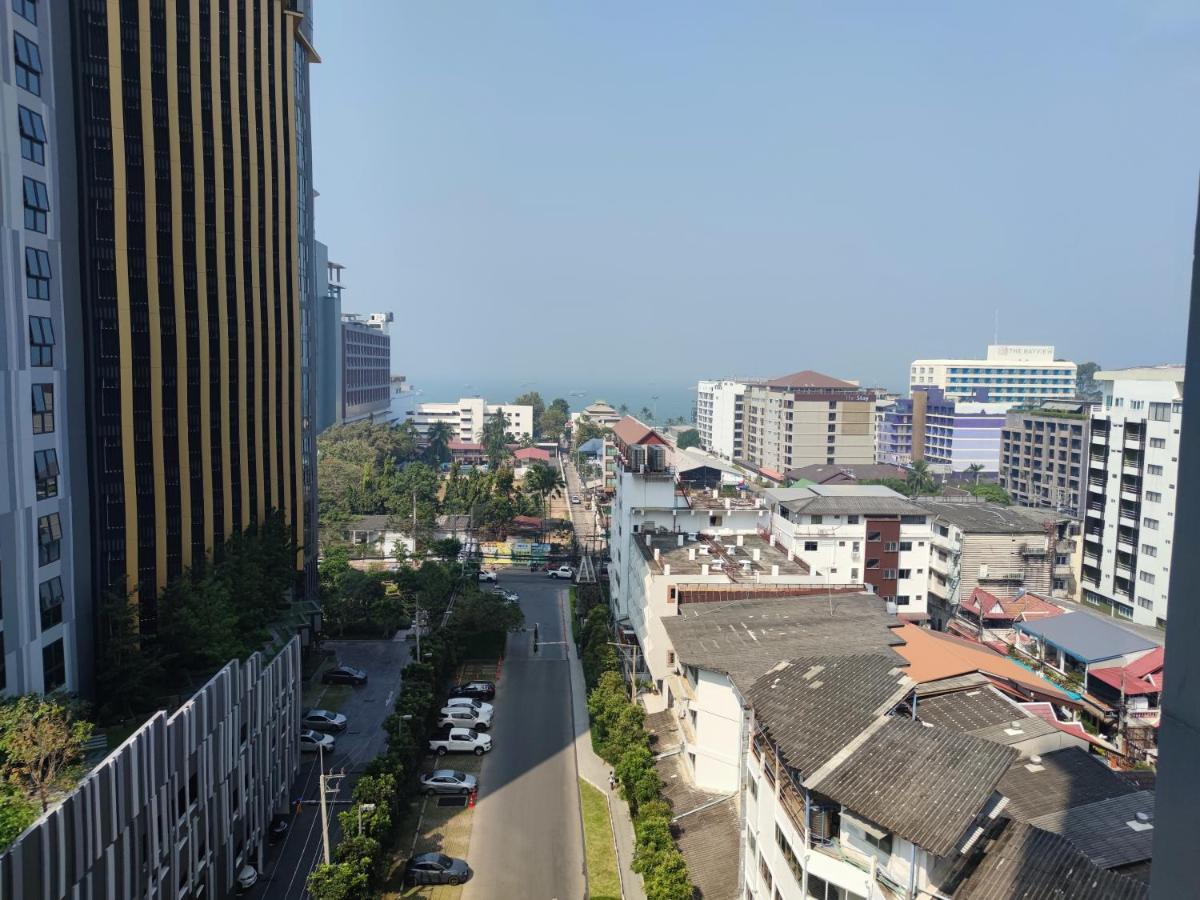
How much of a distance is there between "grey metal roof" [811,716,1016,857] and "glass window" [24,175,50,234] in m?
16.9

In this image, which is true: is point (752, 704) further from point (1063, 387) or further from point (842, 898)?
point (1063, 387)

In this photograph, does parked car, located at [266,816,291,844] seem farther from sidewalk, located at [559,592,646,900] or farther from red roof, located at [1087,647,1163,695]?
red roof, located at [1087,647,1163,695]

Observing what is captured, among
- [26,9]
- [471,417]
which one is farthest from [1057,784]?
[471,417]

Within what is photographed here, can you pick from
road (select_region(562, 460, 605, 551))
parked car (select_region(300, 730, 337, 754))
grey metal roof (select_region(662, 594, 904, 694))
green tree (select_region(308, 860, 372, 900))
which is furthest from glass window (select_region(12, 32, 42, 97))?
road (select_region(562, 460, 605, 551))

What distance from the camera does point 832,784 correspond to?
1073 centimetres

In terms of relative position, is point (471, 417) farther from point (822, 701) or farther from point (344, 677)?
point (822, 701)

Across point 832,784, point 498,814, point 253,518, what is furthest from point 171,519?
point 832,784

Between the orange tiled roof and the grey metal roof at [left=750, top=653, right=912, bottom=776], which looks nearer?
the grey metal roof at [left=750, top=653, right=912, bottom=776]

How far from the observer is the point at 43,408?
1655cm

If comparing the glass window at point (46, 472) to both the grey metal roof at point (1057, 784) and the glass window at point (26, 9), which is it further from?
the grey metal roof at point (1057, 784)

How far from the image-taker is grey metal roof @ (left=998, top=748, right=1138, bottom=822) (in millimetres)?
15133

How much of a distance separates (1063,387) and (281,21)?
103 meters

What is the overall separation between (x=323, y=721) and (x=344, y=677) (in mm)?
4094

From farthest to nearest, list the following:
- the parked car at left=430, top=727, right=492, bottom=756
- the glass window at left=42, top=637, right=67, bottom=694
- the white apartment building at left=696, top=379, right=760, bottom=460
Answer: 1. the white apartment building at left=696, top=379, right=760, bottom=460
2. the parked car at left=430, top=727, right=492, bottom=756
3. the glass window at left=42, top=637, right=67, bottom=694
